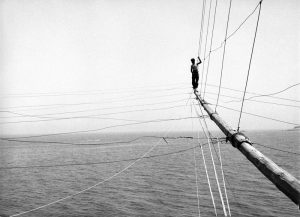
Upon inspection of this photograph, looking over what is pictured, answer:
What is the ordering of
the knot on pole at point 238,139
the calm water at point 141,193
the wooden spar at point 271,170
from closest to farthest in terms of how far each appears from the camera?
the wooden spar at point 271,170
the knot on pole at point 238,139
the calm water at point 141,193

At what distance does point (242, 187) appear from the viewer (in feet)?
125

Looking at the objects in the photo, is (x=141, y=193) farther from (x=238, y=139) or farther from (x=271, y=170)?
(x=271, y=170)

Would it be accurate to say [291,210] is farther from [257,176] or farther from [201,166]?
[201,166]

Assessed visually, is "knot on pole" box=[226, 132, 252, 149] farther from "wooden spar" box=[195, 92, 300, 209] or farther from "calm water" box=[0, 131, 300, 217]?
"calm water" box=[0, 131, 300, 217]

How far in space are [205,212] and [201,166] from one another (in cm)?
2828

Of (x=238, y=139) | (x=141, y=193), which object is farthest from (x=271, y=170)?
(x=141, y=193)

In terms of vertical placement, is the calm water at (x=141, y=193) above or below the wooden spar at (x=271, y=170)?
below

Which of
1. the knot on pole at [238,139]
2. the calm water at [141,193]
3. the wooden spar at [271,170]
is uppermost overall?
the knot on pole at [238,139]

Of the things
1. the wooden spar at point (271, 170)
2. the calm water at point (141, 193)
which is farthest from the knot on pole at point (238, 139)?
the calm water at point (141, 193)

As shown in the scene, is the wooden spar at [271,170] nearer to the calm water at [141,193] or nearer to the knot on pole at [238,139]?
the knot on pole at [238,139]

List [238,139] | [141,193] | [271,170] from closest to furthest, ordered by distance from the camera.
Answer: [271,170] → [238,139] → [141,193]

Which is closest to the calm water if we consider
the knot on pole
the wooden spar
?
the knot on pole

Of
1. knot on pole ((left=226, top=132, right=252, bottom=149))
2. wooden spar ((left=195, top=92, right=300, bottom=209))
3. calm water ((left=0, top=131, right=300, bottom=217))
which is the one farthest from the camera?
calm water ((left=0, top=131, right=300, bottom=217))

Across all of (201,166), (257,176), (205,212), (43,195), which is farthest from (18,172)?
(257,176)
